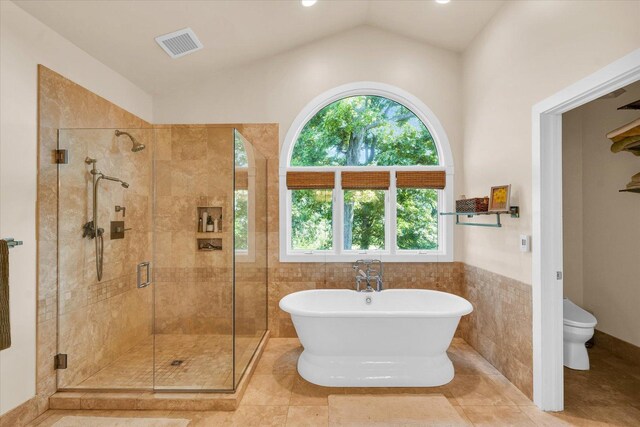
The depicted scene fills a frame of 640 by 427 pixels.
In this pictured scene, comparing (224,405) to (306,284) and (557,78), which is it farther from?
(557,78)

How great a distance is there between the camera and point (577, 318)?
9.50 feet

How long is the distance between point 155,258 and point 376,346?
1.88 m

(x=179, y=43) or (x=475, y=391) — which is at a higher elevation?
(x=179, y=43)

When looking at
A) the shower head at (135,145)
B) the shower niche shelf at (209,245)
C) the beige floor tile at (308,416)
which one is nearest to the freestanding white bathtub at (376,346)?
the beige floor tile at (308,416)

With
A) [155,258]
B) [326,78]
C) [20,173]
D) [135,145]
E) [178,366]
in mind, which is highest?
[326,78]

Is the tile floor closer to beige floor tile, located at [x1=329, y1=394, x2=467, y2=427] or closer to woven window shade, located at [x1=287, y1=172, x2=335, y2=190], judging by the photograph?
beige floor tile, located at [x1=329, y1=394, x2=467, y2=427]

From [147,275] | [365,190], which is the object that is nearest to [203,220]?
[147,275]

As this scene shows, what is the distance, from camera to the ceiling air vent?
2.79 meters

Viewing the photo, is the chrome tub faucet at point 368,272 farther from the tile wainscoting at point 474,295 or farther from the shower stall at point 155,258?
the shower stall at point 155,258

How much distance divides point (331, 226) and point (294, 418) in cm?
194

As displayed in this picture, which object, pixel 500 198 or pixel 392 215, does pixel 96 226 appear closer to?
pixel 392 215

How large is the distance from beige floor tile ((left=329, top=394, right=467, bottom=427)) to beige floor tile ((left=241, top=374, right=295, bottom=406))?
1.20 ft

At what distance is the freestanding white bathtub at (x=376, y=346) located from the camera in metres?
2.54

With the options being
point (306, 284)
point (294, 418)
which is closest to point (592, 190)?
point (306, 284)
